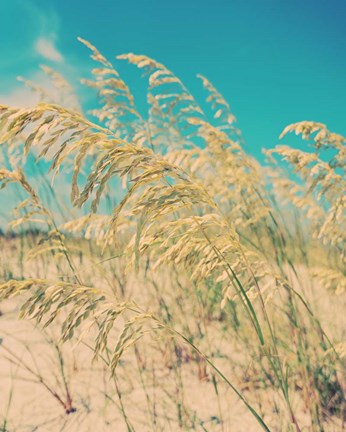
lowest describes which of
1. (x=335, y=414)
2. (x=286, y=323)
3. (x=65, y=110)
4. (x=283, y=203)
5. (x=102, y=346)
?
(x=335, y=414)

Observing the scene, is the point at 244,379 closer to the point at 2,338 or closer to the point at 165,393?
the point at 165,393

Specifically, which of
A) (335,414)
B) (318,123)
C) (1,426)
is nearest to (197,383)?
(335,414)

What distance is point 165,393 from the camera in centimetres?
270

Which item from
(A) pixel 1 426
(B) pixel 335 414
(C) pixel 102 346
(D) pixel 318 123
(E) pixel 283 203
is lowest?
(B) pixel 335 414

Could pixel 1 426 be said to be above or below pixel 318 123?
below

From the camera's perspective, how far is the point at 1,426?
229 centimetres

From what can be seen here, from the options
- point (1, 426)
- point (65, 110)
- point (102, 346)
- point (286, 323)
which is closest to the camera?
point (65, 110)

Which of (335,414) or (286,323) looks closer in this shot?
(335,414)

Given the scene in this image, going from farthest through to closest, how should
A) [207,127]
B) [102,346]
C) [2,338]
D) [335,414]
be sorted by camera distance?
[2,338]
[207,127]
[335,414]
[102,346]

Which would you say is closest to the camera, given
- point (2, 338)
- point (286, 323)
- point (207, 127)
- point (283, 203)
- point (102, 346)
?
point (102, 346)

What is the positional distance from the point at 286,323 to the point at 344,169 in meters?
1.51

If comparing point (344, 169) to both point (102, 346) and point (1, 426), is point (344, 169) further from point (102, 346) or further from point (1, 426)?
point (1, 426)

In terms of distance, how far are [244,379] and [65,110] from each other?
2.07 meters

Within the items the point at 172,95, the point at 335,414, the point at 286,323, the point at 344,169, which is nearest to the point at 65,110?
the point at 344,169
